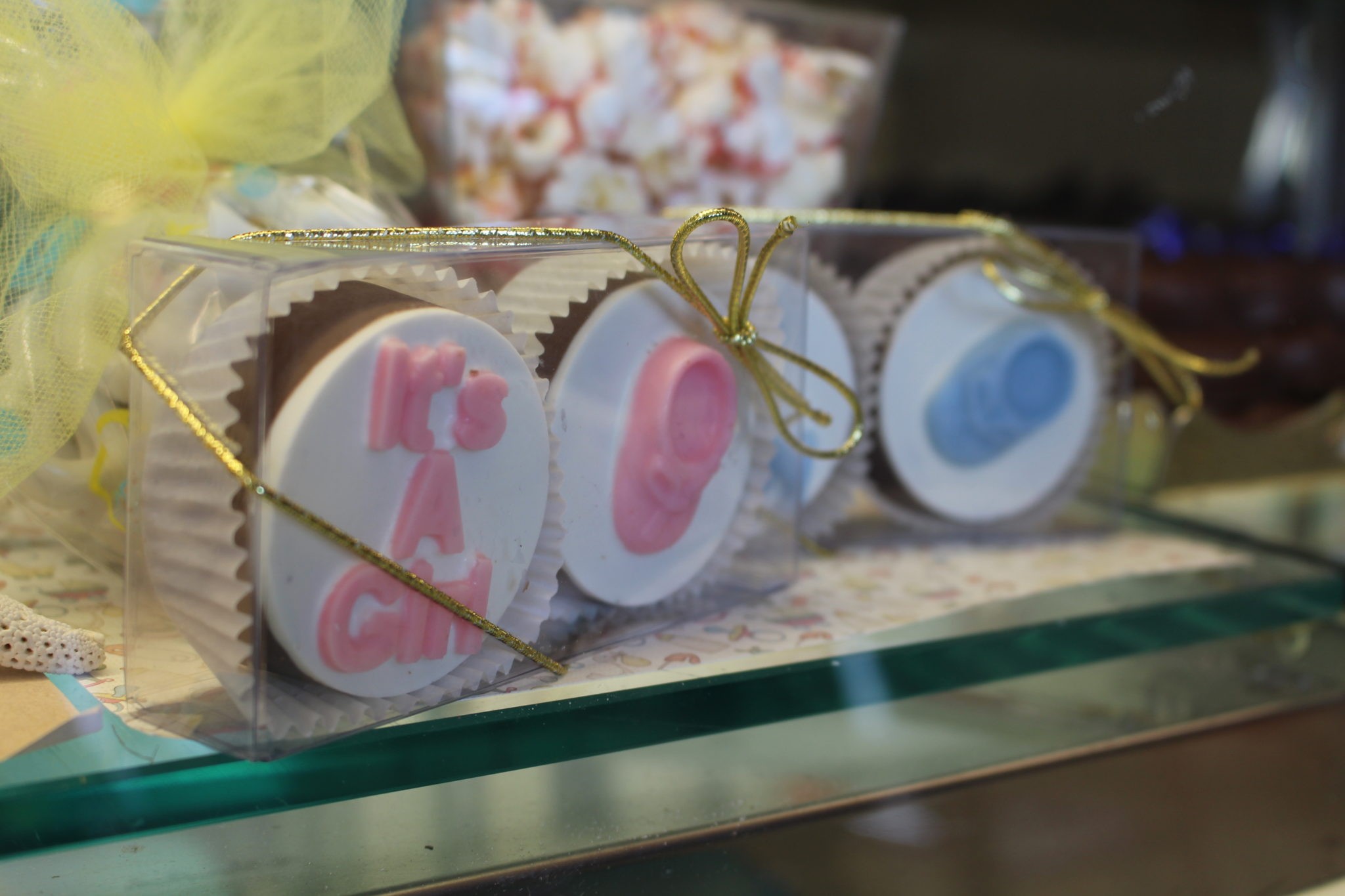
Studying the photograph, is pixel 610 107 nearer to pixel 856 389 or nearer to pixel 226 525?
pixel 856 389

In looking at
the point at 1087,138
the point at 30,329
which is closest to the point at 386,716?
the point at 30,329

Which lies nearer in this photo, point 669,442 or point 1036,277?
point 669,442

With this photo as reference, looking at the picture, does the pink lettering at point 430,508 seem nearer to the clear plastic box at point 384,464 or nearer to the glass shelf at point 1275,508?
the clear plastic box at point 384,464

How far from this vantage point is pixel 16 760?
14.1 inches

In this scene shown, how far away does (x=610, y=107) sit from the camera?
815 millimetres

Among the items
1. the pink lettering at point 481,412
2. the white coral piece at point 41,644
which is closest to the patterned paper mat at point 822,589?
the white coral piece at point 41,644

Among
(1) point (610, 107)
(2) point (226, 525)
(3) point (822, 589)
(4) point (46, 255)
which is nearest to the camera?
(2) point (226, 525)

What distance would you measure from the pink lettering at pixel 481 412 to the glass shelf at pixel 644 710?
0.11 m

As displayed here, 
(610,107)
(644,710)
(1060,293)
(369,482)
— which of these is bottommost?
(644,710)

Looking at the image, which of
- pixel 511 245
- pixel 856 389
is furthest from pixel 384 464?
pixel 856 389

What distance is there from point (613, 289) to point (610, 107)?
390 mm

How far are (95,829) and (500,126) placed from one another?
0.59 metres

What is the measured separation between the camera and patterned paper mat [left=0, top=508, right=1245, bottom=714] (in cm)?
48

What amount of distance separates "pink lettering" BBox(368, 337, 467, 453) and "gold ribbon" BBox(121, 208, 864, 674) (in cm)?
4
